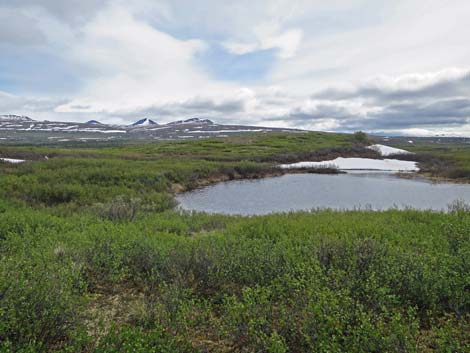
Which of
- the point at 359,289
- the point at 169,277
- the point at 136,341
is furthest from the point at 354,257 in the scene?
the point at 136,341

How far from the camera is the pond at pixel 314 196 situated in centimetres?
1983

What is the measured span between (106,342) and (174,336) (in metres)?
0.74

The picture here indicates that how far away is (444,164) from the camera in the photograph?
43781mm

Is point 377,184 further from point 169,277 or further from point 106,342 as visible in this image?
point 106,342

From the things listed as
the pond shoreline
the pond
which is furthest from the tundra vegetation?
the pond shoreline

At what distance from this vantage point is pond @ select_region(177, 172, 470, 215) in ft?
65.1

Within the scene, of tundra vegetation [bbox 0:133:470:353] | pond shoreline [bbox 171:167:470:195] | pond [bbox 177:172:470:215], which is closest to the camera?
tundra vegetation [bbox 0:133:470:353]

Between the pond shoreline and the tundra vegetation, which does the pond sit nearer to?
the pond shoreline

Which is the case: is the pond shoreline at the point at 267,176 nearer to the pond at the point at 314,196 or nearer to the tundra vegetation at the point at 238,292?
the pond at the point at 314,196

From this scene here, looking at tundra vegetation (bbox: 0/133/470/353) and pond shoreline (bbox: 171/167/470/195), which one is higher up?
tundra vegetation (bbox: 0/133/470/353)

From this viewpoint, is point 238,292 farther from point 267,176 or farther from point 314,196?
point 267,176

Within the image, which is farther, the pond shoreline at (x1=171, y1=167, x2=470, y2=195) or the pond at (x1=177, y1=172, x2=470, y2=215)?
the pond shoreline at (x1=171, y1=167, x2=470, y2=195)

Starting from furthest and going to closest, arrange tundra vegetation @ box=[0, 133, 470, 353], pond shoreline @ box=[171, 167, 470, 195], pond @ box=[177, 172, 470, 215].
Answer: pond shoreline @ box=[171, 167, 470, 195], pond @ box=[177, 172, 470, 215], tundra vegetation @ box=[0, 133, 470, 353]

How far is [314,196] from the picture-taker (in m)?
23.8
